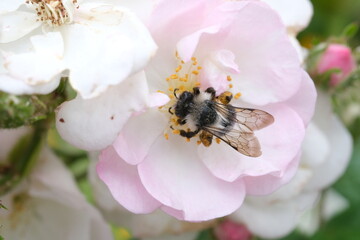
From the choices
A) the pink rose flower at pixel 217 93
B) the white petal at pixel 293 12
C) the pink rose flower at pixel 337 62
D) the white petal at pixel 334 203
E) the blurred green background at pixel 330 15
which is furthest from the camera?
the blurred green background at pixel 330 15

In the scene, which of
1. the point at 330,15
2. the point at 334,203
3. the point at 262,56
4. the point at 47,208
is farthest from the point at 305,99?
the point at 330,15

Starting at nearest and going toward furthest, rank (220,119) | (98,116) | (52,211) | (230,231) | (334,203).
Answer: (98,116) < (220,119) < (52,211) < (230,231) < (334,203)

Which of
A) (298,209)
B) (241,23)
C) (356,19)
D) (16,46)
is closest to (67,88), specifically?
(16,46)

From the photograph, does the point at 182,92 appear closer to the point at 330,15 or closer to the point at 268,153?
the point at 268,153

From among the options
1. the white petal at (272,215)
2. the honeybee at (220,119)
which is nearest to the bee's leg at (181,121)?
the honeybee at (220,119)

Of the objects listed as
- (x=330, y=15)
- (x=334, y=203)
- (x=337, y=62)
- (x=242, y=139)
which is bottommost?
(x=334, y=203)

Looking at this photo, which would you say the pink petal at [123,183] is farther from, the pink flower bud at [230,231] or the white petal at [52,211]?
the pink flower bud at [230,231]
